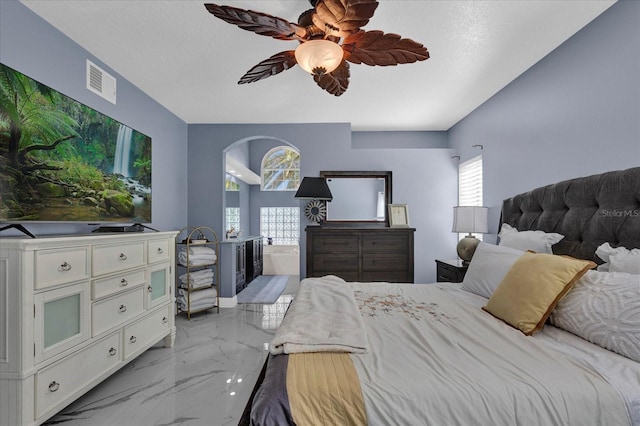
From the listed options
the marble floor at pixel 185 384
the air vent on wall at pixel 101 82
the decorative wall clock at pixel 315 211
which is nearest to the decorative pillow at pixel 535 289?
the marble floor at pixel 185 384

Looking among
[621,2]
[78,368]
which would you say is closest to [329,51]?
[621,2]

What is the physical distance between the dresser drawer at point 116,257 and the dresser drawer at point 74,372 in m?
0.47

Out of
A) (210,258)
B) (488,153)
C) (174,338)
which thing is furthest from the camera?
(210,258)

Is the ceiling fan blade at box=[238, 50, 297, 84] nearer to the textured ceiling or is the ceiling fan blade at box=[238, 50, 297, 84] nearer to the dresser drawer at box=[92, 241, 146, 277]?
the textured ceiling

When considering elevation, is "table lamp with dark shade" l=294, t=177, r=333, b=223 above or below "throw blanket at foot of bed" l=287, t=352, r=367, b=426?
above

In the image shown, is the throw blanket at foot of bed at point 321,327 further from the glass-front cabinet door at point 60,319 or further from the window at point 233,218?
the window at point 233,218

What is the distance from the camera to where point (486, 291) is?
77.1 inches

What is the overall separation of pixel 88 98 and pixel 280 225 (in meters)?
5.58

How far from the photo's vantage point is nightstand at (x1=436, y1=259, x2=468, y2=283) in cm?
285

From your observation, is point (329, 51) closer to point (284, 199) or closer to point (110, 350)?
point (110, 350)

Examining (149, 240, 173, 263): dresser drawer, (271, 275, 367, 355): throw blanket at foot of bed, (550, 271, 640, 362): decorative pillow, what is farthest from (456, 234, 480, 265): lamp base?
(149, 240, 173, 263): dresser drawer

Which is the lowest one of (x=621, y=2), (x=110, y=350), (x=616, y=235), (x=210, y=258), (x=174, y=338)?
(x=174, y=338)

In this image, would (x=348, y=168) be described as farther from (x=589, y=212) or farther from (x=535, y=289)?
(x=535, y=289)

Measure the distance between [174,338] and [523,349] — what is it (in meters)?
2.89
